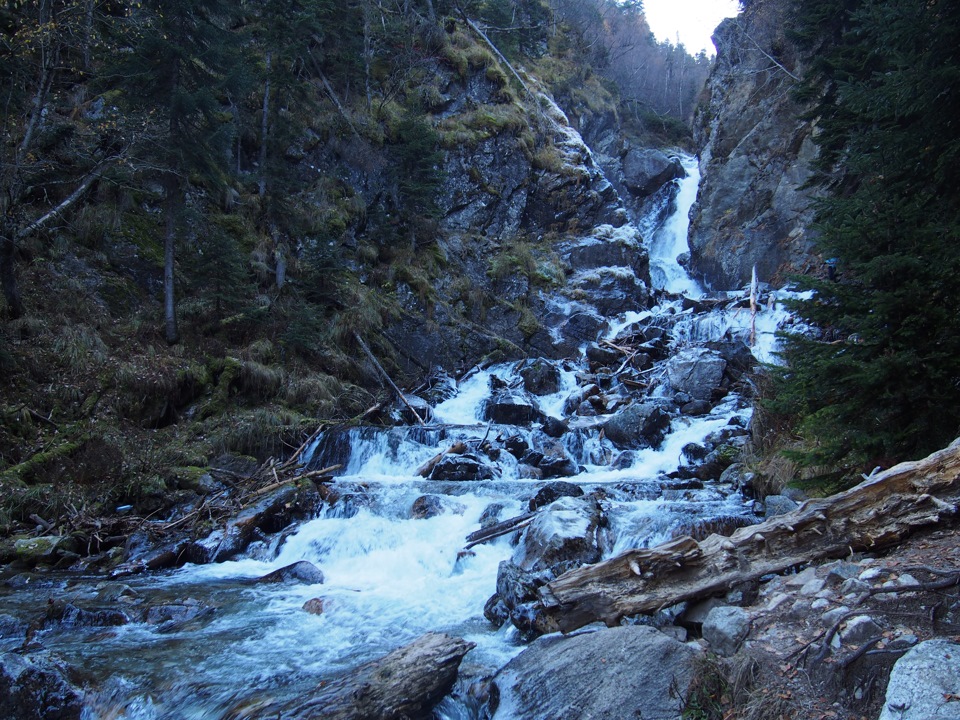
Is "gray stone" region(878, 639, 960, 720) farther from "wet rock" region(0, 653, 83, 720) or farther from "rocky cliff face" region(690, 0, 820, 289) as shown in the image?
"rocky cliff face" region(690, 0, 820, 289)

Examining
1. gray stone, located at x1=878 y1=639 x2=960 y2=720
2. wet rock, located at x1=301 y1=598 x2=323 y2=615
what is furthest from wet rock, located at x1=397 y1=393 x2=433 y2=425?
gray stone, located at x1=878 y1=639 x2=960 y2=720

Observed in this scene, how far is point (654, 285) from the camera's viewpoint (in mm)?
27172

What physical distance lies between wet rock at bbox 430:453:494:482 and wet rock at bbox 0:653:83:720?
→ 746cm

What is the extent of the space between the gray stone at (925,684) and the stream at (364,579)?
2978mm

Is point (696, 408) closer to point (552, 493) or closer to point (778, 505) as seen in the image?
point (552, 493)

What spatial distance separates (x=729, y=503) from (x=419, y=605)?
4.97 meters

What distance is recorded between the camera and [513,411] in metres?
15.2

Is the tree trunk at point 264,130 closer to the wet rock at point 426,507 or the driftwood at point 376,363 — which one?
the driftwood at point 376,363

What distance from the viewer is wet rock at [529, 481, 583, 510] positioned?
8852 millimetres

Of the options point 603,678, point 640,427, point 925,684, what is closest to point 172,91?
point 640,427

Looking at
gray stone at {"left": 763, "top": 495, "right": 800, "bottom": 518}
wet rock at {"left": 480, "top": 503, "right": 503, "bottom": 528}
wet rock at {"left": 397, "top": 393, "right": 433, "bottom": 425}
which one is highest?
wet rock at {"left": 397, "top": 393, "right": 433, "bottom": 425}

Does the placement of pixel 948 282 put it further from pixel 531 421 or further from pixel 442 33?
pixel 442 33

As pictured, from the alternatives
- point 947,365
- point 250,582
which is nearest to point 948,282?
point 947,365

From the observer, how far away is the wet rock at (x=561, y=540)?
6328 mm
